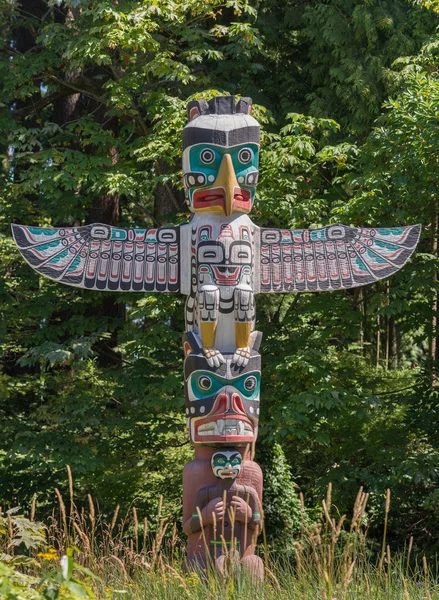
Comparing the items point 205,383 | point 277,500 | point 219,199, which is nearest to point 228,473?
point 205,383

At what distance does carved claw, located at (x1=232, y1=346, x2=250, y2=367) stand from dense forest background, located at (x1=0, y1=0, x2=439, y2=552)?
102 inches

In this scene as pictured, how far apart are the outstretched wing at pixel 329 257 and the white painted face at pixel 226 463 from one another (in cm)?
161

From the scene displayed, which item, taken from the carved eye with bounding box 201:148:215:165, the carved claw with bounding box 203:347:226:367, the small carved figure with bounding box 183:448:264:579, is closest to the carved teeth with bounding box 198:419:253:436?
the small carved figure with bounding box 183:448:264:579

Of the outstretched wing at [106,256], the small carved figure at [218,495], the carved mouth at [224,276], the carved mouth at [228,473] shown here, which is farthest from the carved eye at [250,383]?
the outstretched wing at [106,256]

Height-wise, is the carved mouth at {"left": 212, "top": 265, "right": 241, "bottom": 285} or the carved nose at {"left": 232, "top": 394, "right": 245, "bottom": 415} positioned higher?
the carved mouth at {"left": 212, "top": 265, "right": 241, "bottom": 285}

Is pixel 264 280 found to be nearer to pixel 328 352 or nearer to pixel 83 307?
pixel 328 352

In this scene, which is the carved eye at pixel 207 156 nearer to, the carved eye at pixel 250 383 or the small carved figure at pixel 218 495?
the carved eye at pixel 250 383

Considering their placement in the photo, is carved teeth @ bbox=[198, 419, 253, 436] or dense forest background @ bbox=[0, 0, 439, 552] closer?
carved teeth @ bbox=[198, 419, 253, 436]

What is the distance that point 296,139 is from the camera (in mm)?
10922

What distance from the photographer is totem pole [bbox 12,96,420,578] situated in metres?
7.30

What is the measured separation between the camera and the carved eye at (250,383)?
24.4ft

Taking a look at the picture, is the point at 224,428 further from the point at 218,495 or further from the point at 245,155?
the point at 245,155

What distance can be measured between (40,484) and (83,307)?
8.22 ft

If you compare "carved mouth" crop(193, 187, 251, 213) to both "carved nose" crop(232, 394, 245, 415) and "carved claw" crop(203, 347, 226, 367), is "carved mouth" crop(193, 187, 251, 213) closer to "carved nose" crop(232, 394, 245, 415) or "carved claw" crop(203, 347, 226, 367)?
"carved claw" crop(203, 347, 226, 367)
